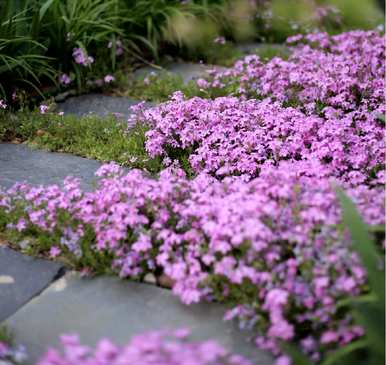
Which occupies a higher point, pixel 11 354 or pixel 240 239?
pixel 240 239

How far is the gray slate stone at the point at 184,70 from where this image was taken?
17.5 ft

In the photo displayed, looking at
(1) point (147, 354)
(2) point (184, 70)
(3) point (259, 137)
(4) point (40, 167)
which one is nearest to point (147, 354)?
(1) point (147, 354)

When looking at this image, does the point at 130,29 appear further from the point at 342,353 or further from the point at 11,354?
the point at 342,353

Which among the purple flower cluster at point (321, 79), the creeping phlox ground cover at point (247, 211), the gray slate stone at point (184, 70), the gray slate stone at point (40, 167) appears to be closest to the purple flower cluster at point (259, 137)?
the creeping phlox ground cover at point (247, 211)

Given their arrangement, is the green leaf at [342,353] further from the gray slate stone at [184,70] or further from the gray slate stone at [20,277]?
the gray slate stone at [184,70]

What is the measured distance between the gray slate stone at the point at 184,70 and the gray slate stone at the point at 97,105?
0.46 m

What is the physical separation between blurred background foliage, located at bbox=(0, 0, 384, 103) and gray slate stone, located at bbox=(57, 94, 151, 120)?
120mm

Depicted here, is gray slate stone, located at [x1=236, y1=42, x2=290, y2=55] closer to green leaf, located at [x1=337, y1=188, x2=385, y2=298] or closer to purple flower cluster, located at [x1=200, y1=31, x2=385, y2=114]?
purple flower cluster, located at [x1=200, y1=31, x2=385, y2=114]

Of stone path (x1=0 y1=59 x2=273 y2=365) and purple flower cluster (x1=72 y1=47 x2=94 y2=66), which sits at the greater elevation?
purple flower cluster (x1=72 y1=47 x2=94 y2=66)

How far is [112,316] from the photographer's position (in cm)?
246

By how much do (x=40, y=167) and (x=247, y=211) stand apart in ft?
5.45

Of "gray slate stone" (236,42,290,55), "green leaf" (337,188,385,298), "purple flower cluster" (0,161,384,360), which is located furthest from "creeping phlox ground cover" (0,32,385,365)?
"gray slate stone" (236,42,290,55)

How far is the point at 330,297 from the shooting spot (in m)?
2.18

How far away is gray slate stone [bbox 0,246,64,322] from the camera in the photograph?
262 centimetres
